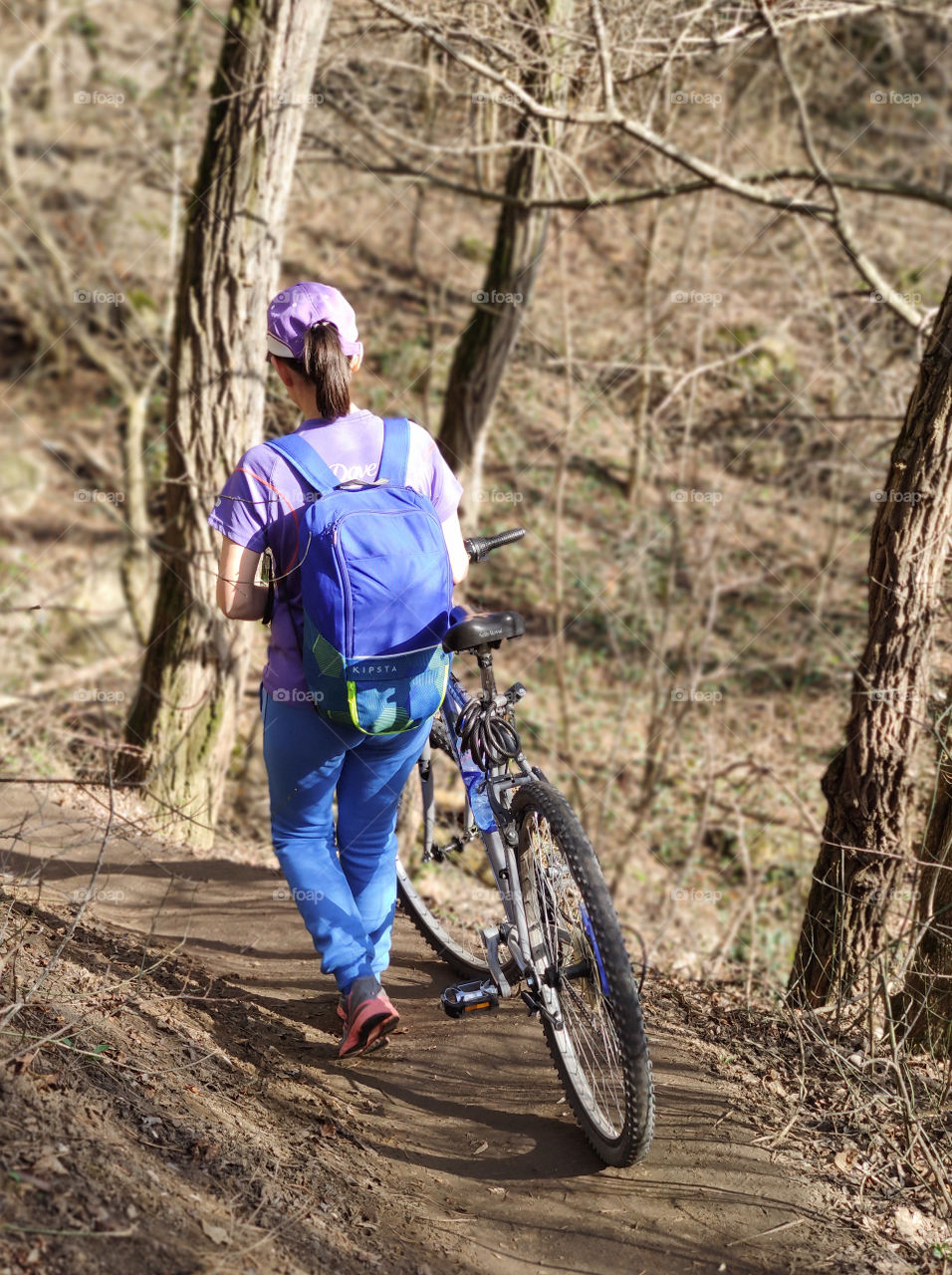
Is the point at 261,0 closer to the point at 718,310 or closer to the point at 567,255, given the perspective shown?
the point at 718,310

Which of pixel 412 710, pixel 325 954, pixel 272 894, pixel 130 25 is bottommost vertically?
pixel 272 894

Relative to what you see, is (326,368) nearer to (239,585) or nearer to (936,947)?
(239,585)

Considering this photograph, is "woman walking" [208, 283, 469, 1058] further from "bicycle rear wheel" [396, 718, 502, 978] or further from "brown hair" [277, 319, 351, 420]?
"bicycle rear wheel" [396, 718, 502, 978]

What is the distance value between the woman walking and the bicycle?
218 millimetres

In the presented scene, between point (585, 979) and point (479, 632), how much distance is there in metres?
0.91

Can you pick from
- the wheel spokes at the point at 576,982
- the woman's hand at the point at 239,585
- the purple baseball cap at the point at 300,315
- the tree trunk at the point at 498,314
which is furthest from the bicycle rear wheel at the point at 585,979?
the tree trunk at the point at 498,314

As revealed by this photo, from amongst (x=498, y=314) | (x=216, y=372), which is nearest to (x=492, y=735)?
(x=216, y=372)

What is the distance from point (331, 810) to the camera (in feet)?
9.75

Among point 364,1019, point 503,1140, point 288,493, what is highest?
point 288,493

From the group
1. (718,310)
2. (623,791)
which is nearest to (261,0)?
(623,791)

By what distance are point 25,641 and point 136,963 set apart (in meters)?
8.11

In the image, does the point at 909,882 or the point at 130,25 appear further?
the point at 130,25

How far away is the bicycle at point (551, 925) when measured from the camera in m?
2.40

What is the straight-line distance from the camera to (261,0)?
176 inches
